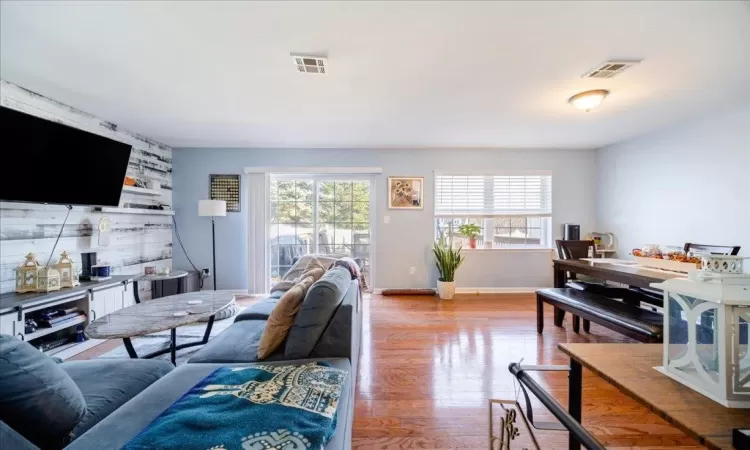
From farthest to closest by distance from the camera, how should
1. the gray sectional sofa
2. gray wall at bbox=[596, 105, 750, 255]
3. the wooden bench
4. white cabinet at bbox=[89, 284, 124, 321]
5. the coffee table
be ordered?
gray wall at bbox=[596, 105, 750, 255] → white cabinet at bbox=[89, 284, 124, 321] → the wooden bench → the coffee table → the gray sectional sofa

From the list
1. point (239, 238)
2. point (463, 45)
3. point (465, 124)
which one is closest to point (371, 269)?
point (239, 238)

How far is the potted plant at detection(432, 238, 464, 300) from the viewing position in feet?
14.3

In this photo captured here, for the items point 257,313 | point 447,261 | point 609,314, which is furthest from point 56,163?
point 609,314

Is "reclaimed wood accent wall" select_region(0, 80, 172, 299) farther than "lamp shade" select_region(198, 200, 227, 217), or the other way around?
"lamp shade" select_region(198, 200, 227, 217)

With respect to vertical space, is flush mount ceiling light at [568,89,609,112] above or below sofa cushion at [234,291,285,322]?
above

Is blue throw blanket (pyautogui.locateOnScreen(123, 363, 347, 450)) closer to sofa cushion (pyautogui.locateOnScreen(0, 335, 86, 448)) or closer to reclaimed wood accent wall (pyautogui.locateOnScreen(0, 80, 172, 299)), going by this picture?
sofa cushion (pyautogui.locateOnScreen(0, 335, 86, 448))

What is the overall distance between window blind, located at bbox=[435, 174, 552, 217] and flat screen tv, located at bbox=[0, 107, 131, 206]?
13.6 ft

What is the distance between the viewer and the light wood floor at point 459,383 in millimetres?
1621

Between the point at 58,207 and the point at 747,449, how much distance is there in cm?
437

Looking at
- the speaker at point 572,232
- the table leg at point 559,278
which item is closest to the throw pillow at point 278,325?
Result: the table leg at point 559,278

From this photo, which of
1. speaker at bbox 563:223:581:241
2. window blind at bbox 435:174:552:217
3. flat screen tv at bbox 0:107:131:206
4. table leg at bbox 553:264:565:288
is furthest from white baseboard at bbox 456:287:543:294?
flat screen tv at bbox 0:107:131:206

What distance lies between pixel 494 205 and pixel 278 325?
4.12m

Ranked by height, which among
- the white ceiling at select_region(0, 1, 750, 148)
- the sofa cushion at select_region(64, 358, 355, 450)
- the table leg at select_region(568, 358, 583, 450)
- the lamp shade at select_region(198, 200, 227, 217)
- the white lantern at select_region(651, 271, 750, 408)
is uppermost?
the white ceiling at select_region(0, 1, 750, 148)

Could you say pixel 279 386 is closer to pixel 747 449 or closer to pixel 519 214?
pixel 747 449
